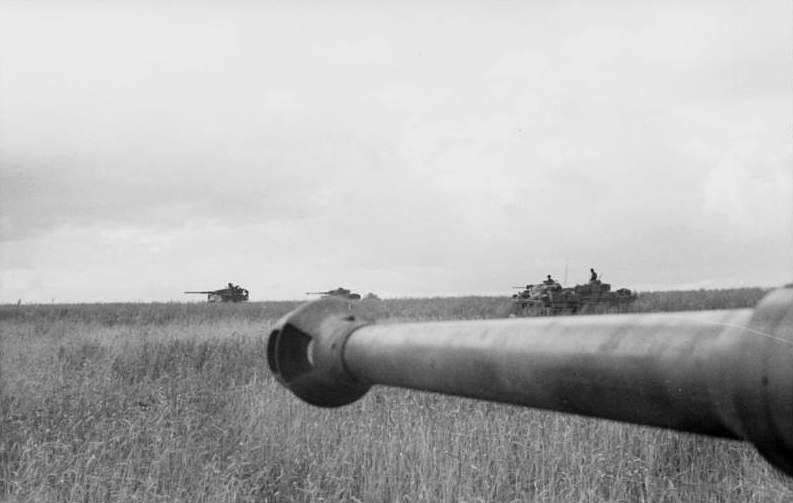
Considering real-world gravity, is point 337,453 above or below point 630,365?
below

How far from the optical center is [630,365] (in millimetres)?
766

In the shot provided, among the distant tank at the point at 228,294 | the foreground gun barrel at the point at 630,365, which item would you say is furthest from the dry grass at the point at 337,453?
the distant tank at the point at 228,294

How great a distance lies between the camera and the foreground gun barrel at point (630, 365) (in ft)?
2.14

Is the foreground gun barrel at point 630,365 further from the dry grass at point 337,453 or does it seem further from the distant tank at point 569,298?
the distant tank at point 569,298

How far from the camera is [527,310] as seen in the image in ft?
69.9

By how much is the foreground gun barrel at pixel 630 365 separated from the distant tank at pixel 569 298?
1921 cm

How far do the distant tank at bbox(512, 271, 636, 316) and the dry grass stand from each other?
1302cm

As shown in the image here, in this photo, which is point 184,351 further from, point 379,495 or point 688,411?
point 688,411

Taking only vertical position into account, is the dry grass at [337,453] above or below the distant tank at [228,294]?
below

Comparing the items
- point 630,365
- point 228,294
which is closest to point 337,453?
point 630,365

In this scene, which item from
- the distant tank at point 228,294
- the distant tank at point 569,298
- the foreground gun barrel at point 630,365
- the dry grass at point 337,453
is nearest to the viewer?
the foreground gun barrel at point 630,365

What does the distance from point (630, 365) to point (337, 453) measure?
5138mm

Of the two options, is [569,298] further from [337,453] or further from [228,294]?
[228,294]

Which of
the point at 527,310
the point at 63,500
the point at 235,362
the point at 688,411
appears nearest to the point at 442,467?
the point at 63,500
